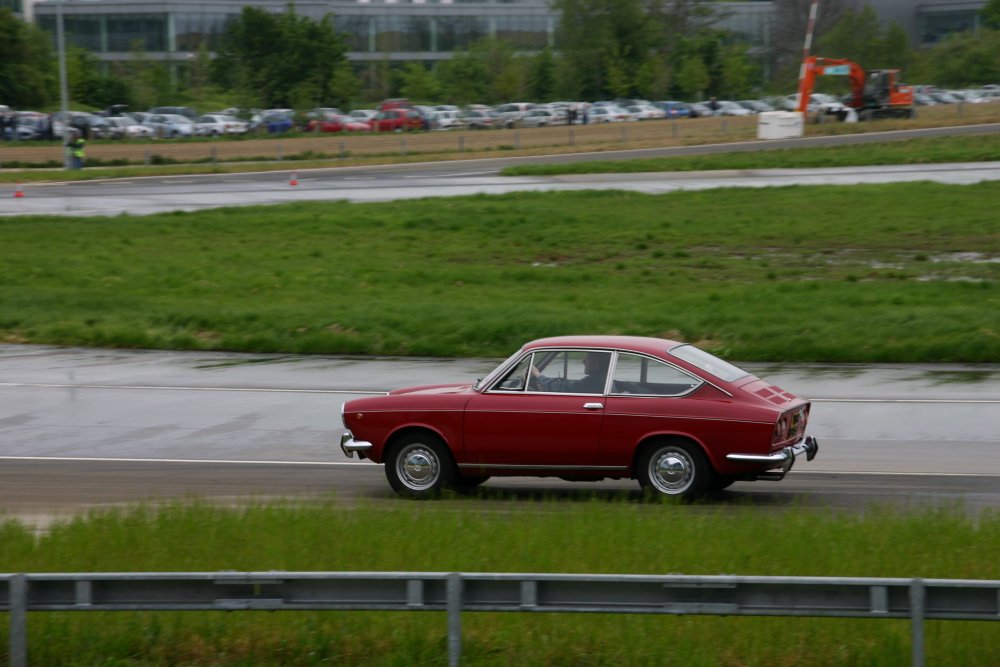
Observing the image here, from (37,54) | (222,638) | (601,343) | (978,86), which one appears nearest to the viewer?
(222,638)

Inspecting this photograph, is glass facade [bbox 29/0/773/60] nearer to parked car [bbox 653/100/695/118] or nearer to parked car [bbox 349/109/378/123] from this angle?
parked car [bbox 653/100/695/118]

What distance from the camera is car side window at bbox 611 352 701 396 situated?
11.6 metres

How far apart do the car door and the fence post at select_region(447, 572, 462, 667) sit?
4.76 m

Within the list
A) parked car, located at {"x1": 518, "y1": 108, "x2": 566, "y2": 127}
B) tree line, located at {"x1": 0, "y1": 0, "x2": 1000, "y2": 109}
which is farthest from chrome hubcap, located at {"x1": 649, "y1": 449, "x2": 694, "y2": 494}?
tree line, located at {"x1": 0, "y1": 0, "x2": 1000, "y2": 109}

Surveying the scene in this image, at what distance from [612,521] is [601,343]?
2676 millimetres

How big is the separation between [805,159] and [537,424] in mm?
37146

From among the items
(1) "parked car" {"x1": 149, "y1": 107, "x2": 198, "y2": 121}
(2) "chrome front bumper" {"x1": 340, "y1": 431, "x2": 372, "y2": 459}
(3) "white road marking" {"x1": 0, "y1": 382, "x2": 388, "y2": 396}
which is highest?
(1) "parked car" {"x1": 149, "y1": 107, "x2": 198, "y2": 121}

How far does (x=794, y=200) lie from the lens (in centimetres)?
3494

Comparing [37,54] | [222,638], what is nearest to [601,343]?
[222,638]

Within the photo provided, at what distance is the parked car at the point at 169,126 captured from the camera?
3065 inches

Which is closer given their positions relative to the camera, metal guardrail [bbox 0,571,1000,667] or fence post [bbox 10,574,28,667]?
metal guardrail [bbox 0,571,1000,667]

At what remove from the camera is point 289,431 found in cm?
1529

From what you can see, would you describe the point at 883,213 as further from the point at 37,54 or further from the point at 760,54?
the point at 760,54

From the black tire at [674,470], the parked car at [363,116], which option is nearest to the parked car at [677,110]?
the parked car at [363,116]
